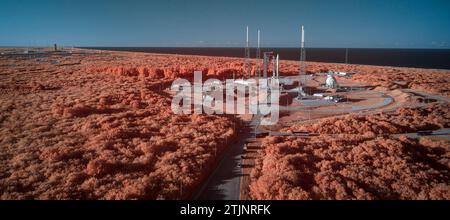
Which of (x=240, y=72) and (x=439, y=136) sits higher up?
(x=240, y=72)

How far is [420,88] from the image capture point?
181 ft

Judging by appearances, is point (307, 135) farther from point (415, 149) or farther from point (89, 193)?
point (89, 193)

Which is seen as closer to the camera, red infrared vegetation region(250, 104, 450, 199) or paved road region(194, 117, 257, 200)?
paved road region(194, 117, 257, 200)

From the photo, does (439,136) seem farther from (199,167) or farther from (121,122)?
(121,122)

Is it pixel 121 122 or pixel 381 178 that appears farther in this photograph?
pixel 121 122

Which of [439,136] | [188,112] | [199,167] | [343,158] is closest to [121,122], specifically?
[188,112]

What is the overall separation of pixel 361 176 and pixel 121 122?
25.0 metres

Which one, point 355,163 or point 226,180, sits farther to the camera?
point 355,163

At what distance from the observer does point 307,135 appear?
101 ft

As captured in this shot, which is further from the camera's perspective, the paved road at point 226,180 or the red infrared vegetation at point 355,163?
the red infrared vegetation at point 355,163
